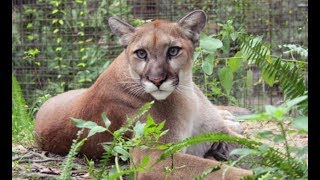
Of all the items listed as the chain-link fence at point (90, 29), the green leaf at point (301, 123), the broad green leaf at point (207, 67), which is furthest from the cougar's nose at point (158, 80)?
the chain-link fence at point (90, 29)

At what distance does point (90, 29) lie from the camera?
9.53 metres

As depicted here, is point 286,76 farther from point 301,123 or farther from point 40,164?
point 40,164

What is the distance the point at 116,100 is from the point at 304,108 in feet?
6.59

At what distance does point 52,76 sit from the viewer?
924cm

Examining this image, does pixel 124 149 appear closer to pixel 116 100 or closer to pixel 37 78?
pixel 116 100

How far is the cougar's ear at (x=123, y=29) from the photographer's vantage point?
495 cm

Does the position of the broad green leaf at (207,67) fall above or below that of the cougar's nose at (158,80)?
above

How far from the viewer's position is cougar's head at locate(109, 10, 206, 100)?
4547mm

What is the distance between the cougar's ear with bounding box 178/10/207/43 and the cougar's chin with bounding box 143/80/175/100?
56 cm

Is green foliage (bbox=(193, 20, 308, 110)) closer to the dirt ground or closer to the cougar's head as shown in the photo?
the cougar's head

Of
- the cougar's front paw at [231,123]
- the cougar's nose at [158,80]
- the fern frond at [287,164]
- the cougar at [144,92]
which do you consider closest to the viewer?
the fern frond at [287,164]

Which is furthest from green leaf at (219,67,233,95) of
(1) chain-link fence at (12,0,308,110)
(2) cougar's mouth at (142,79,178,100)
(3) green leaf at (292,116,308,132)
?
(1) chain-link fence at (12,0,308,110)

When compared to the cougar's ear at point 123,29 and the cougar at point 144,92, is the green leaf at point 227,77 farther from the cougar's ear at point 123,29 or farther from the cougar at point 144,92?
the cougar's ear at point 123,29

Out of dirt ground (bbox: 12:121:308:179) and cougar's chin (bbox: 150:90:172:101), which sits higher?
cougar's chin (bbox: 150:90:172:101)
